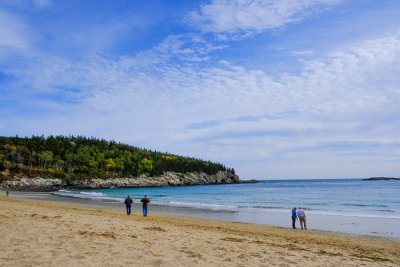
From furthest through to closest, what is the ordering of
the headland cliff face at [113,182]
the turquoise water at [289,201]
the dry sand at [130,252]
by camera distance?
the headland cliff face at [113,182] < the turquoise water at [289,201] < the dry sand at [130,252]

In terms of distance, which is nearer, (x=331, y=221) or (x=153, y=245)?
(x=153, y=245)

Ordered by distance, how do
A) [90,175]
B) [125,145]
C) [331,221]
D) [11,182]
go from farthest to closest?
[125,145], [90,175], [11,182], [331,221]

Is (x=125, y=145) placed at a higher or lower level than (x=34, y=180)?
higher

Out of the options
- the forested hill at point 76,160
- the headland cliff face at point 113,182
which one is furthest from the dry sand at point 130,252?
the forested hill at point 76,160

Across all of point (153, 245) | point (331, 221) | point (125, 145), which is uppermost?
point (125, 145)

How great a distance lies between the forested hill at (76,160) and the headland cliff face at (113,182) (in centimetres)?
463

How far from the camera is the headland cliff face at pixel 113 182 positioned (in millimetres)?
93688

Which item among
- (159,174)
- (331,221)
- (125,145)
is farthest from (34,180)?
(331,221)

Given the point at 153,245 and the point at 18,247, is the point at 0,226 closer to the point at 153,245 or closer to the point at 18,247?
the point at 18,247

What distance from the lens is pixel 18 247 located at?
8.41 metres

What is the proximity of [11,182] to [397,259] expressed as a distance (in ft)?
349

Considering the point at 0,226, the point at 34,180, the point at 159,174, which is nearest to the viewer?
the point at 0,226

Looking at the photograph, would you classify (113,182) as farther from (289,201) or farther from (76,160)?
(289,201)

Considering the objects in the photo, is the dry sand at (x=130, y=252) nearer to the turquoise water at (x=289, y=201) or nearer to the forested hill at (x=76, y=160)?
the turquoise water at (x=289, y=201)
